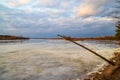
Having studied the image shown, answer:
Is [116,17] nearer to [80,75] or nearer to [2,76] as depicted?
[80,75]

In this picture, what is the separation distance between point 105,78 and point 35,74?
24.0 feet

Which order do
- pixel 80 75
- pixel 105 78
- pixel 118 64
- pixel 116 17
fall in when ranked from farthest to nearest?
pixel 116 17
pixel 80 75
pixel 105 78
pixel 118 64

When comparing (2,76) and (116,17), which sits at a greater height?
(116,17)

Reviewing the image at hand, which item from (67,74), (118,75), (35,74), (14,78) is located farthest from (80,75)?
(118,75)

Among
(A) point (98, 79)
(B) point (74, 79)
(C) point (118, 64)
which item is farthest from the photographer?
(B) point (74, 79)

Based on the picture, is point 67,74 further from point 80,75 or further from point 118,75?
point 118,75

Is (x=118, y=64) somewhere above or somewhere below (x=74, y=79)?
above

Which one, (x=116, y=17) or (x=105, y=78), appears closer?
(x=105, y=78)

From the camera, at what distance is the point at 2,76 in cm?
1853

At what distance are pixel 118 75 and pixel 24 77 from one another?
810 centimetres

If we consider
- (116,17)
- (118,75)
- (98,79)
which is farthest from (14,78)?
(116,17)

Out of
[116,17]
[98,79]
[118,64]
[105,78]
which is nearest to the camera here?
[118,64]

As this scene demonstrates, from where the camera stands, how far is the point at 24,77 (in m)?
18.0

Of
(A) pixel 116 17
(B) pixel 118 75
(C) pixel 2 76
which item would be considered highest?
(A) pixel 116 17
